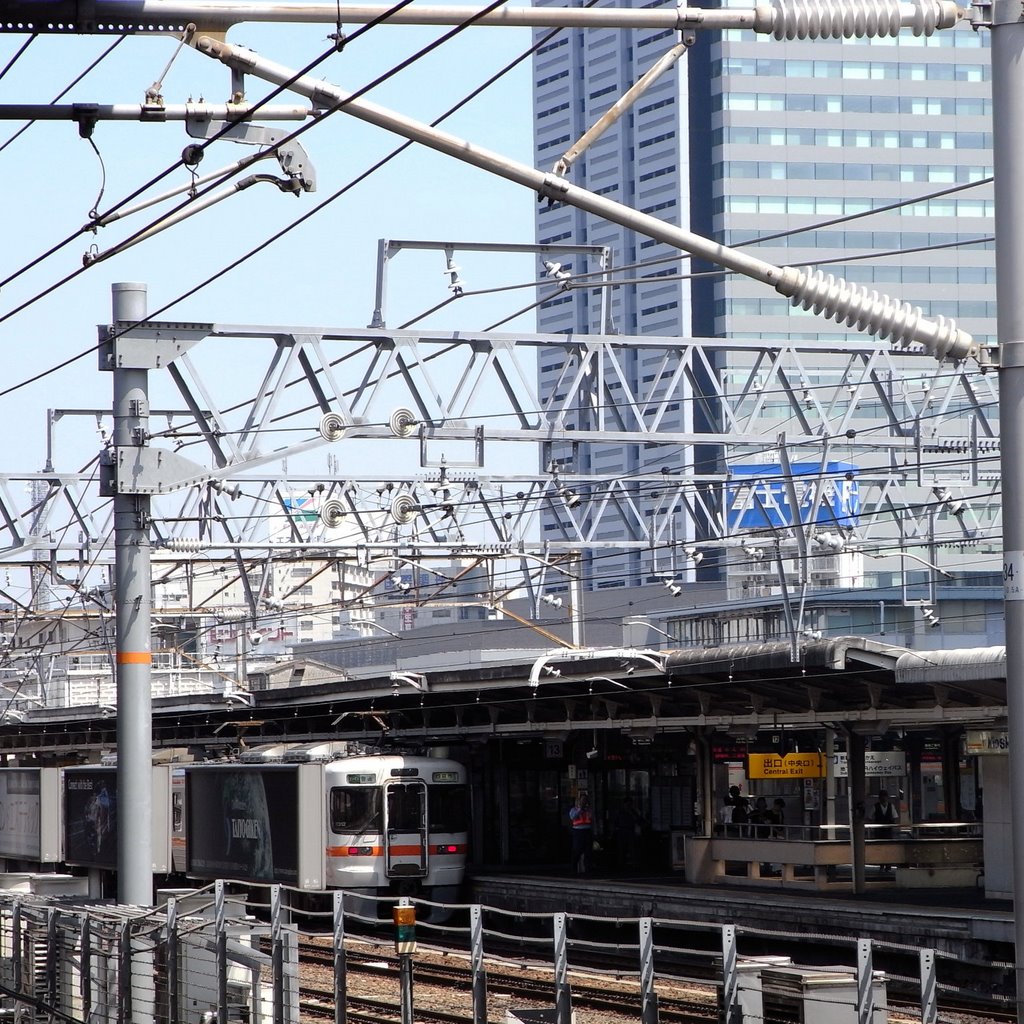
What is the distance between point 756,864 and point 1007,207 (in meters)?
19.3

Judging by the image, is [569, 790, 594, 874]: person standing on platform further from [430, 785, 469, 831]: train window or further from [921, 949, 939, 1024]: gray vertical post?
[921, 949, 939, 1024]: gray vertical post

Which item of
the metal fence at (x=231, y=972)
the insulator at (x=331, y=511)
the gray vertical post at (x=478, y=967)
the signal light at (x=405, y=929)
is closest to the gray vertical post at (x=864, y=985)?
the metal fence at (x=231, y=972)

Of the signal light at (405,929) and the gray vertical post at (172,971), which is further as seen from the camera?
the signal light at (405,929)

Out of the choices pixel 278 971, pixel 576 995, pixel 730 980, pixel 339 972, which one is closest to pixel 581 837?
pixel 576 995

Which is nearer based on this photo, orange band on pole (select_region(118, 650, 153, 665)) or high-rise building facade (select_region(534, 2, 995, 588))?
orange band on pole (select_region(118, 650, 153, 665))

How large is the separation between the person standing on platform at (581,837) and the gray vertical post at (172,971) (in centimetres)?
1590

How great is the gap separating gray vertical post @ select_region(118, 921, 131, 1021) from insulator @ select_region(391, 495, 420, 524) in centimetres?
1184

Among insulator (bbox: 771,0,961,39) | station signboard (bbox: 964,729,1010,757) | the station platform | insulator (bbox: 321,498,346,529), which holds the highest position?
insulator (bbox: 771,0,961,39)

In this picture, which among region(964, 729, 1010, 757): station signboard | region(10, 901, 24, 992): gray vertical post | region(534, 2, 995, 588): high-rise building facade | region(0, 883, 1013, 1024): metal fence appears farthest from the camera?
region(534, 2, 995, 588): high-rise building facade

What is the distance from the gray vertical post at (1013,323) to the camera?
690 centimetres

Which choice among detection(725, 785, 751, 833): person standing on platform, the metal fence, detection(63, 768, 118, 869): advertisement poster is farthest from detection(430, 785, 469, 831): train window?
the metal fence

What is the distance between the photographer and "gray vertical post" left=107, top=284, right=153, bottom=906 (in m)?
13.8

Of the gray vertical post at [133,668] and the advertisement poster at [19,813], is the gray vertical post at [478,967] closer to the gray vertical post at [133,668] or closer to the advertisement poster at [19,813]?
the gray vertical post at [133,668]

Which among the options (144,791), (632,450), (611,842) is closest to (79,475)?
(611,842)
